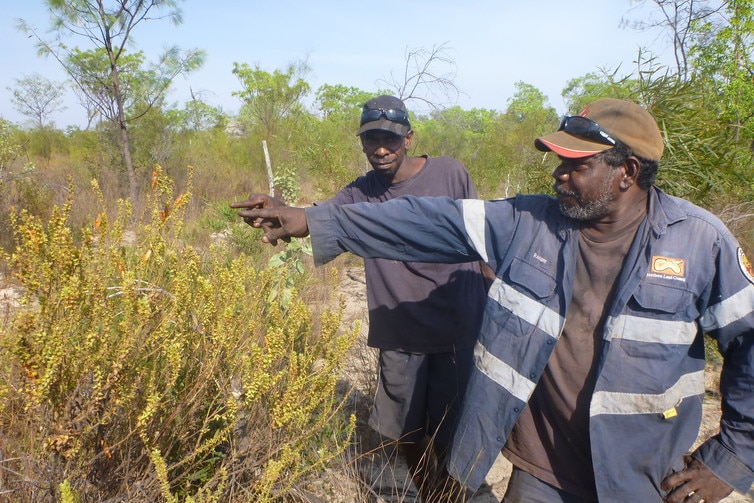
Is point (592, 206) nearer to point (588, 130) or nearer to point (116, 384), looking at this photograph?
point (588, 130)

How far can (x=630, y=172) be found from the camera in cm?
170

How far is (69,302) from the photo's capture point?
1.30m

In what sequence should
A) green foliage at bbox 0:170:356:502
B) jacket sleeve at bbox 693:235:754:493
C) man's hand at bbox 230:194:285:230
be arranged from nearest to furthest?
green foliage at bbox 0:170:356:502
jacket sleeve at bbox 693:235:754:493
man's hand at bbox 230:194:285:230

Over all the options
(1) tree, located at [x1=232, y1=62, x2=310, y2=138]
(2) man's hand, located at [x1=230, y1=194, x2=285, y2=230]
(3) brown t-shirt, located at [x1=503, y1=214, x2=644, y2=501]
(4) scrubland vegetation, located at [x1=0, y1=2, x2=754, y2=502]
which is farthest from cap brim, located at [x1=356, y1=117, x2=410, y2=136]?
(1) tree, located at [x1=232, y1=62, x2=310, y2=138]

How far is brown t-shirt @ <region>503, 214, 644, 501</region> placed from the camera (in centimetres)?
173

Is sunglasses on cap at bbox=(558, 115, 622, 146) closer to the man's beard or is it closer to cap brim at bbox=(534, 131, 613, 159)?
cap brim at bbox=(534, 131, 613, 159)

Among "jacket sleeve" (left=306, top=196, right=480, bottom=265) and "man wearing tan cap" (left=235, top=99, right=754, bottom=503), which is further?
"jacket sleeve" (left=306, top=196, right=480, bottom=265)

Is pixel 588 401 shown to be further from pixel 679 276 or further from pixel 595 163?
pixel 595 163

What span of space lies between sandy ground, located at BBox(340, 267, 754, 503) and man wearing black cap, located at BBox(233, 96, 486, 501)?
0.72 ft

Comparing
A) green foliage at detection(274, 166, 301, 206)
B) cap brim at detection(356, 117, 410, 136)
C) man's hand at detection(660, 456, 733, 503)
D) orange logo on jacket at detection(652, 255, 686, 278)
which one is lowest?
man's hand at detection(660, 456, 733, 503)

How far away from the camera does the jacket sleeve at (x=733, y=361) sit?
158 centimetres

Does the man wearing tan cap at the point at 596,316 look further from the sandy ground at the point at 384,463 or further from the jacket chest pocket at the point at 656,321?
the sandy ground at the point at 384,463

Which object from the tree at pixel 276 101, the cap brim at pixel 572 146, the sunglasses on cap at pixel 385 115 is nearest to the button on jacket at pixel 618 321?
the cap brim at pixel 572 146

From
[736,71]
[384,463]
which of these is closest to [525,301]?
[384,463]
